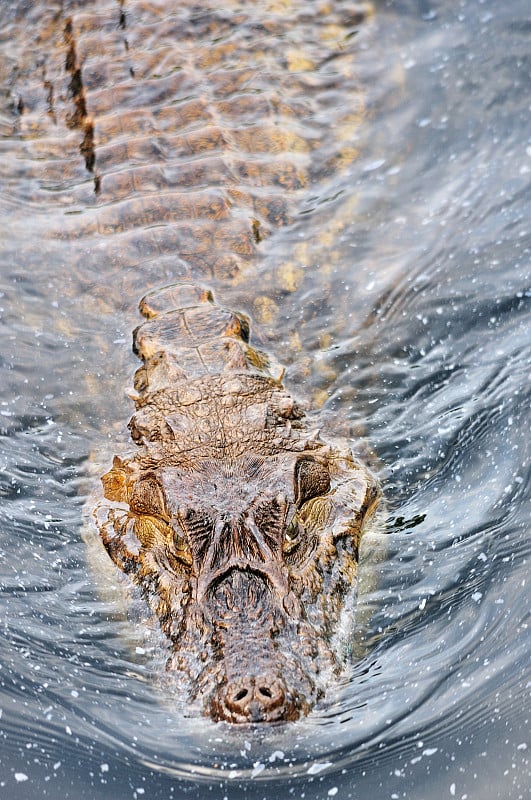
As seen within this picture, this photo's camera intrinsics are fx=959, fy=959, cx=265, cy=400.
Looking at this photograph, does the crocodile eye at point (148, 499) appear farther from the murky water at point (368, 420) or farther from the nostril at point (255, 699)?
the nostril at point (255, 699)

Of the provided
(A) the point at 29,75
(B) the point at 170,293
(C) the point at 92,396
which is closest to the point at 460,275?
(B) the point at 170,293

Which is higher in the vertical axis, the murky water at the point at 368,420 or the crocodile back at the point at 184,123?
the crocodile back at the point at 184,123

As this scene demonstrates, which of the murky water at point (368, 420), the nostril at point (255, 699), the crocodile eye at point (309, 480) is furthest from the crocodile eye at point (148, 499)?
the nostril at point (255, 699)

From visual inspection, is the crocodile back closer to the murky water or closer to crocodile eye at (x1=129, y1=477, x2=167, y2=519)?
the murky water

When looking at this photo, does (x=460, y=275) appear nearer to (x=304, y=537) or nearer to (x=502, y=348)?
(x=502, y=348)

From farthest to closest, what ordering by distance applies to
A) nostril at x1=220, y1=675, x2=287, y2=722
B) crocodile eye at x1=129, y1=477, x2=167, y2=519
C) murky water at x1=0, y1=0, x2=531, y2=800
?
crocodile eye at x1=129, y1=477, x2=167, y2=519 → murky water at x1=0, y1=0, x2=531, y2=800 → nostril at x1=220, y1=675, x2=287, y2=722

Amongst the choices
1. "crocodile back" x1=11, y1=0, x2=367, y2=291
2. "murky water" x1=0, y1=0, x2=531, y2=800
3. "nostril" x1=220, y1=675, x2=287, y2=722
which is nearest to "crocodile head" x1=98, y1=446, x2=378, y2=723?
"nostril" x1=220, y1=675, x2=287, y2=722

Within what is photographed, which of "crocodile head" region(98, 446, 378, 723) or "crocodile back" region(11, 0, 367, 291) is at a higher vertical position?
"crocodile back" region(11, 0, 367, 291)
